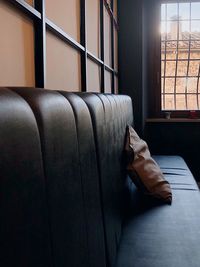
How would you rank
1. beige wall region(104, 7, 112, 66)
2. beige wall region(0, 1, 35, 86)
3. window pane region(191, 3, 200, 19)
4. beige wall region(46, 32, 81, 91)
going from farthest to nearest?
window pane region(191, 3, 200, 19) < beige wall region(104, 7, 112, 66) < beige wall region(46, 32, 81, 91) < beige wall region(0, 1, 35, 86)

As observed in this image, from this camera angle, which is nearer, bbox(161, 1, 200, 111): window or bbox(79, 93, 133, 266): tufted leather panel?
bbox(79, 93, 133, 266): tufted leather panel

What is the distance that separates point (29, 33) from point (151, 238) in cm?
104

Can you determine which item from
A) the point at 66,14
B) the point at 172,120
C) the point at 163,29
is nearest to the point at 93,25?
the point at 66,14

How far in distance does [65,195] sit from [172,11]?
4008mm

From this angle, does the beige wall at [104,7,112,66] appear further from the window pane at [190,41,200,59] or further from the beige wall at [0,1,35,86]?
the beige wall at [0,1,35,86]

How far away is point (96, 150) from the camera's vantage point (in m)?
1.12

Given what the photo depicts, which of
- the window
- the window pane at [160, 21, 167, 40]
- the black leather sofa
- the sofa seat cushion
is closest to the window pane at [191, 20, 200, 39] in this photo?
the window

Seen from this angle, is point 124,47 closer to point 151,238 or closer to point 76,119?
point 151,238

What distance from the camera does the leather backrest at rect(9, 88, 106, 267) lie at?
2.20ft

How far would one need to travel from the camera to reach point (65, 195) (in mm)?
754

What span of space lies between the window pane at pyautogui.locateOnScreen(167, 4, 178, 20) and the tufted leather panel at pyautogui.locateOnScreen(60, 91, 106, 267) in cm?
362

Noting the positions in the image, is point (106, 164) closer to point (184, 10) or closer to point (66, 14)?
point (66, 14)

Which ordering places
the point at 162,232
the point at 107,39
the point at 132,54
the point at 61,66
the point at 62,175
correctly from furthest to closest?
the point at 132,54, the point at 107,39, the point at 162,232, the point at 61,66, the point at 62,175

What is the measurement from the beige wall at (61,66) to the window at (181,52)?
2757 millimetres
